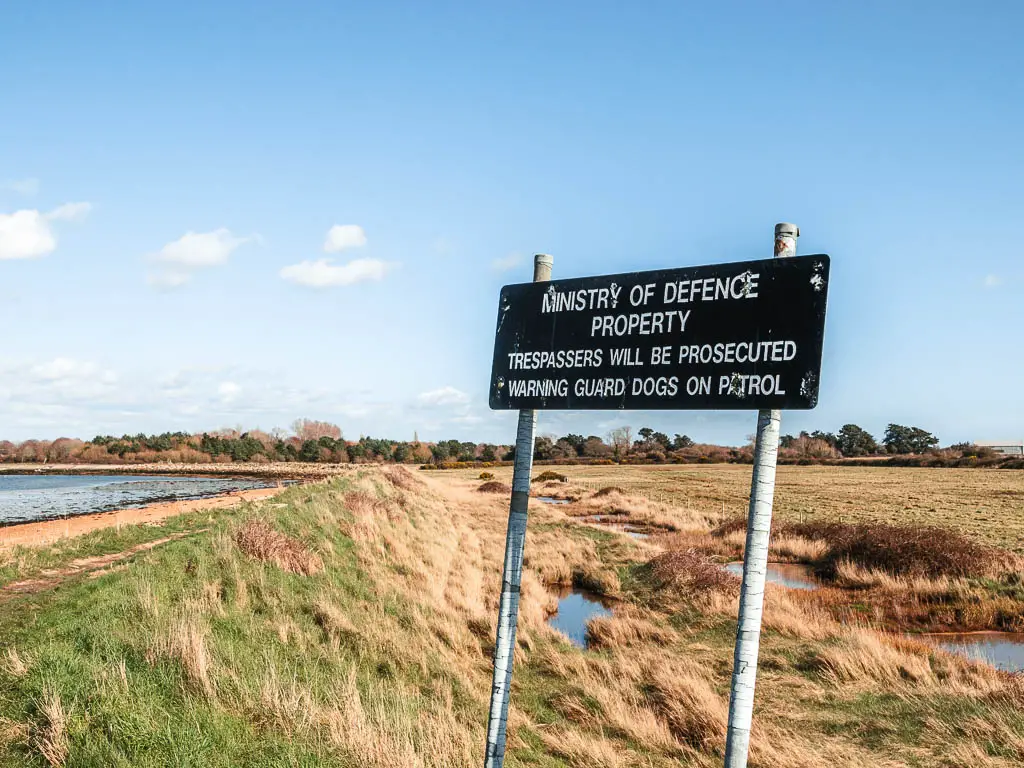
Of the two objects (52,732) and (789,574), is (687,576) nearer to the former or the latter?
(789,574)

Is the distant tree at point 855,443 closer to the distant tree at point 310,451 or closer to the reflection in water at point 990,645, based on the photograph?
the distant tree at point 310,451

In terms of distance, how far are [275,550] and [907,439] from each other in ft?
425

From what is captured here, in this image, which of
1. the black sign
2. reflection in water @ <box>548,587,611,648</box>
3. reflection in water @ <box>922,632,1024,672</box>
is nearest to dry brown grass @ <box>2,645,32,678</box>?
the black sign

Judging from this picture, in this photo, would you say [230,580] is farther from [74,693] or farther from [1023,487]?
[1023,487]

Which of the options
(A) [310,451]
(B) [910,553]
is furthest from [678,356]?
(A) [310,451]

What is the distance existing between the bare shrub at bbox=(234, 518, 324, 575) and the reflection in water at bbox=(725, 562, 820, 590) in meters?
12.1

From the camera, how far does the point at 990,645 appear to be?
1490cm

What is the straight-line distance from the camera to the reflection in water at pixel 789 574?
21.0 m

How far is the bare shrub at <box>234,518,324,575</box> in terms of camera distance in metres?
12.6

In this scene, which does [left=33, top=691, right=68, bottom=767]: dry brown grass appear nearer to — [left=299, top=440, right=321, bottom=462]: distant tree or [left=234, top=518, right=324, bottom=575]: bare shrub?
[left=234, top=518, right=324, bottom=575]: bare shrub

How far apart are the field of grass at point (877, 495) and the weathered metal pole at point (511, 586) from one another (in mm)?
26160

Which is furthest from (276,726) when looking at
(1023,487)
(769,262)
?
(1023,487)

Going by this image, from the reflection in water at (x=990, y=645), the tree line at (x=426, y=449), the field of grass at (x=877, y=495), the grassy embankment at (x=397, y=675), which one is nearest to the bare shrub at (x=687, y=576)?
Answer: the grassy embankment at (x=397, y=675)

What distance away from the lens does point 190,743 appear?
5.26 meters
